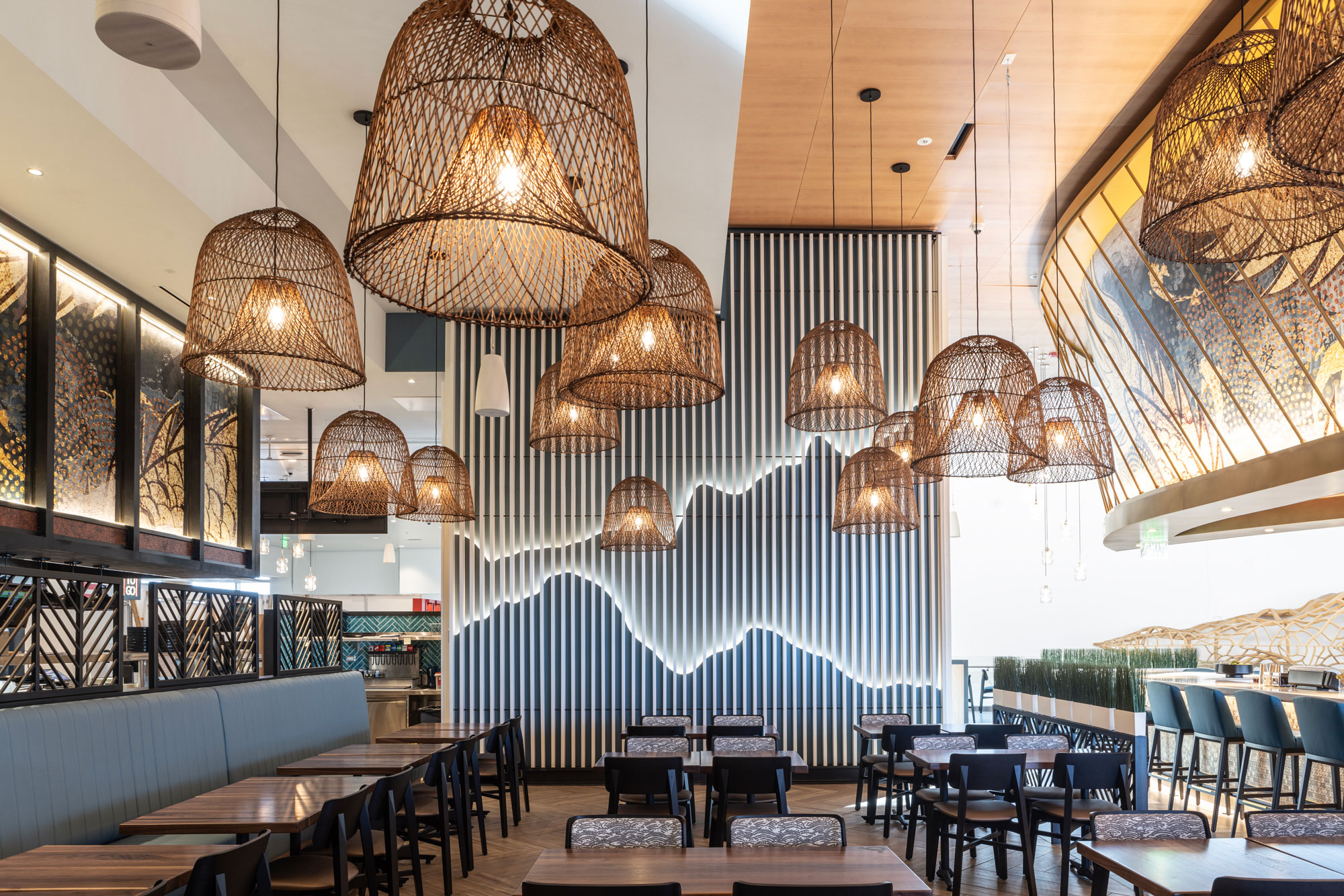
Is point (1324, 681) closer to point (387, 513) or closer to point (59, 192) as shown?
point (387, 513)

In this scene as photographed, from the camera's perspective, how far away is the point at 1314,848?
370cm

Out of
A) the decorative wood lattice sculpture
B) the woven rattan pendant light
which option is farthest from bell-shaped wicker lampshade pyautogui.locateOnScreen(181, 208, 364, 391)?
the decorative wood lattice sculpture

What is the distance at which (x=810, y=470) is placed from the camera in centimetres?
977

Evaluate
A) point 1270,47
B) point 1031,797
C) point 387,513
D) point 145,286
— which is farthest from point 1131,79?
point 145,286

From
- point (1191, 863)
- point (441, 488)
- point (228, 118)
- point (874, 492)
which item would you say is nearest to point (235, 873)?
point (1191, 863)

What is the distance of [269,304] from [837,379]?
305 centimetres

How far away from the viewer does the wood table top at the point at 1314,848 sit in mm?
3471

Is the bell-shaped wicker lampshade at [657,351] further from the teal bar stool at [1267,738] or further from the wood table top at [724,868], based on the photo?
the teal bar stool at [1267,738]

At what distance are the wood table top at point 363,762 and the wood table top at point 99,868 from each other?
204cm

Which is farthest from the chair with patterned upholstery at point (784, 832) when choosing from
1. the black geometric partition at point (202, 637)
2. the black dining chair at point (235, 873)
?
the black geometric partition at point (202, 637)

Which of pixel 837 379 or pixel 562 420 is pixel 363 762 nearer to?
pixel 562 420

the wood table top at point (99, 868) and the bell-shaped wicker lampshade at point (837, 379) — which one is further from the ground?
the bell-shaped wicker lampshade at point (837, 379)

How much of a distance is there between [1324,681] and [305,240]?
419 inches

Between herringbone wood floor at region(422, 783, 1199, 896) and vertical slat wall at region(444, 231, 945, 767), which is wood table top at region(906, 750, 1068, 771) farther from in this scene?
vertical slat wall at region(444, 231, 945, 767)
